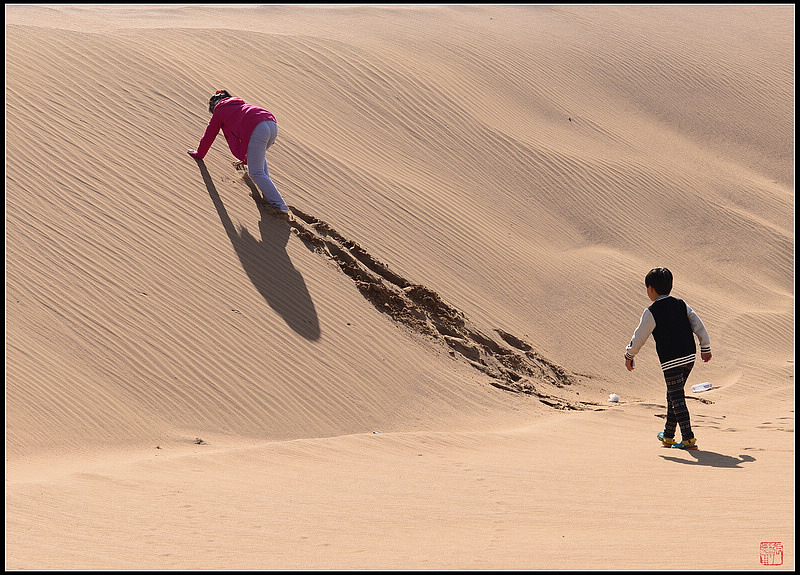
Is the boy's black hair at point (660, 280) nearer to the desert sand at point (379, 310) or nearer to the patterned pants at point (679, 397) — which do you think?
the patterned pants at point (679, 397)

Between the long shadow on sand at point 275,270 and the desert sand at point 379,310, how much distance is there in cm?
5

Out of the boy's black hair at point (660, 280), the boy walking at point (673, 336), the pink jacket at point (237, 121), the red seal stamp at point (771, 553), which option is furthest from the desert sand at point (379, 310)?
the boy's black hair at point (660, 280)

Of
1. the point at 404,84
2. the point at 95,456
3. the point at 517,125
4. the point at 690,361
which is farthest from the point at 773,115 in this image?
the point at 95,456

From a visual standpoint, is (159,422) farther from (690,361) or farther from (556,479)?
(690,361)

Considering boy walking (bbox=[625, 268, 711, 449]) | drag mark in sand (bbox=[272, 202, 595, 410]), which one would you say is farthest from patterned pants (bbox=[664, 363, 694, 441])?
drag mark in sand (bbox=[272, 202, 595, 410])

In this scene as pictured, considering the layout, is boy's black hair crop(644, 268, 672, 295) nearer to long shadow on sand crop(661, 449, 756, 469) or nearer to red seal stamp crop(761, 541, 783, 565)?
long shadow on sand crop(661, 449, 756, 469)

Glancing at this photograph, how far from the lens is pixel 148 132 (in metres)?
11.3

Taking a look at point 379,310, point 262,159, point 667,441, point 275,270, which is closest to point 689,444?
point 667,441

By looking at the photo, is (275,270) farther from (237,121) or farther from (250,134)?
(237,121)

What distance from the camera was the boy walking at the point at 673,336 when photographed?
6.86 metres

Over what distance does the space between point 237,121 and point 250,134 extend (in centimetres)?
27

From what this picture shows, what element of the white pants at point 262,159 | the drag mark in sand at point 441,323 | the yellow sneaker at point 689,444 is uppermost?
the white pants at point 262,159

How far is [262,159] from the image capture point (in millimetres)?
10492

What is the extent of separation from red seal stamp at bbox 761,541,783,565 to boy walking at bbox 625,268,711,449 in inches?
106
